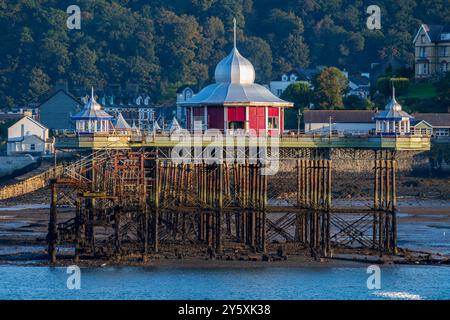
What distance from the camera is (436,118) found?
138125mm

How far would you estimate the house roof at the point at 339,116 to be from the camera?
13762 cm

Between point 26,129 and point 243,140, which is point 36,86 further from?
point 243,140

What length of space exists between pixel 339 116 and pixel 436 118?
25.7ft

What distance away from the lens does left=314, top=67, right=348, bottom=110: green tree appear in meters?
149

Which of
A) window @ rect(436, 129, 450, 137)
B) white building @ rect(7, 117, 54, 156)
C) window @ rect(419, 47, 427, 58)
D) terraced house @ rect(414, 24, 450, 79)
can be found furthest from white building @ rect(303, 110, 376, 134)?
white building @ rect(7, 117, 54, 156)

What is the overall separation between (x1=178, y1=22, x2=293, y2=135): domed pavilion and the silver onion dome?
13.4 inches

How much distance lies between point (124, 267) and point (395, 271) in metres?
12.1

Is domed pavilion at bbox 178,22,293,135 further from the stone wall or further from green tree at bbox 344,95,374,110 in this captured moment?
green tree at bbox 344,95,374,110

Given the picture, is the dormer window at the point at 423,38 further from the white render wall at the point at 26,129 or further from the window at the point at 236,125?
the window at the point at 236,125

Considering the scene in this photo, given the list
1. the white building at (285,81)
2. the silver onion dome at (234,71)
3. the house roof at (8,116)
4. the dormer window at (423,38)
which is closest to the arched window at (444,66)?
the dormer window at (423,38)

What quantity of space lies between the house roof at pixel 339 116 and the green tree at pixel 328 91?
22.1 ft

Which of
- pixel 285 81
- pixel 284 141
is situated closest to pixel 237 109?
pixel 284 141

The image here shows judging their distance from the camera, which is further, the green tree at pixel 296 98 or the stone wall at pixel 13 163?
the green tree at pixel 296 98
